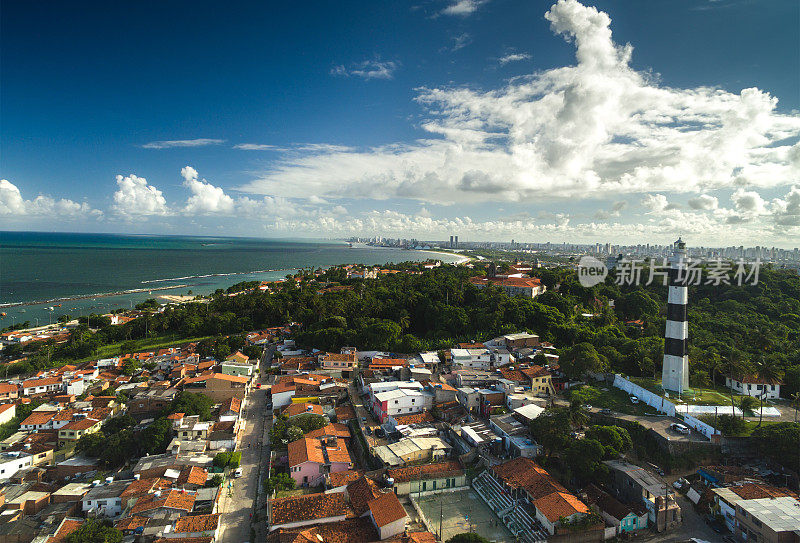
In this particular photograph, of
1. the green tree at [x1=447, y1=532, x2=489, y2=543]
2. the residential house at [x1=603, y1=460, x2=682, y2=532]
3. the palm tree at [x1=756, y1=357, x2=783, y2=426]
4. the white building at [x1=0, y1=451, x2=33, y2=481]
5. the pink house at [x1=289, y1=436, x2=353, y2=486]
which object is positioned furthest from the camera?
the palm tree at [x1=756, y1=357, x2=783, y2=426]

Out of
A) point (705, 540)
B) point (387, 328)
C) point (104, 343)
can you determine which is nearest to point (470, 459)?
point (705, 540)

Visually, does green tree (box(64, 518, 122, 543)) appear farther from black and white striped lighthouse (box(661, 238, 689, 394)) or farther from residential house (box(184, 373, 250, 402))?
black and white striped lighthouse (box(661, 238, 689, 394))

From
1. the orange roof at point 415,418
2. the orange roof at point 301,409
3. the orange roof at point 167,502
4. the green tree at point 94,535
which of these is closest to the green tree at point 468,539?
the orange roof at point 415,418

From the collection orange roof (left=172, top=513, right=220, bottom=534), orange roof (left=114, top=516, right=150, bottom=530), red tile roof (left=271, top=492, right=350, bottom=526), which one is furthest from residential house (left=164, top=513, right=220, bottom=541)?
red tile roof (left=271, top=492, right=350, bottom=526)

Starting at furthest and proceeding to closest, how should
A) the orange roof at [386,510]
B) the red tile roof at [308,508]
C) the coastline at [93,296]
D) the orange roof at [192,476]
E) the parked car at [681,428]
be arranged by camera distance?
1. the coastline at [93,296]
2. the parked car at [681,428]
3. the orange roof at [192,476]
4. the red tile roof at [308,508]
5. the orange roof at [386,510]

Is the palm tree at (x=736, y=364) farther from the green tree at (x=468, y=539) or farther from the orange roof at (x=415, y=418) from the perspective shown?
the green tree at (x=468, y=539)

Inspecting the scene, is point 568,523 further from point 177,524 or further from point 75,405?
A: point 75,405

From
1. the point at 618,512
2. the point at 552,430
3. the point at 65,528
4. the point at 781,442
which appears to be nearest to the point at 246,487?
the point at 65,528
